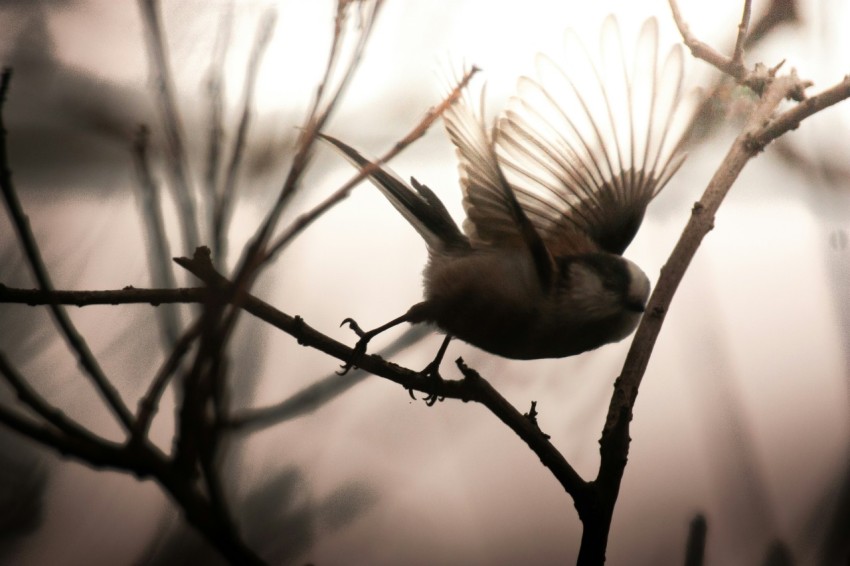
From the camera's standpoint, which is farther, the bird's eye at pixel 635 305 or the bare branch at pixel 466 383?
the bird's eye at pixel 635 305

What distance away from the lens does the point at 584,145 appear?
4.99 feet

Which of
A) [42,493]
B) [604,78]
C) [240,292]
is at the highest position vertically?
[604,78]

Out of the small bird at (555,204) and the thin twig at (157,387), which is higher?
the small bird at (555,204)

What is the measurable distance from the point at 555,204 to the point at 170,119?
3.08ft

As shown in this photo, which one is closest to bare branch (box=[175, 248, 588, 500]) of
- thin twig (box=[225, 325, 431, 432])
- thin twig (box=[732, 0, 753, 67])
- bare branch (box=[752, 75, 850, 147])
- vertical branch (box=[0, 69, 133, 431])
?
thin twig (box=[225, 325, 431, 432])

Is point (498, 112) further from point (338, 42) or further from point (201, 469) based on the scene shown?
point (201, 469)

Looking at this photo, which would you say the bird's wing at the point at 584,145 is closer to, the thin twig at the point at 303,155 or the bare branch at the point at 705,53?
the bare branch at the point at 705,53

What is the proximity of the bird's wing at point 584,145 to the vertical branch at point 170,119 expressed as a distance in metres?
0.65

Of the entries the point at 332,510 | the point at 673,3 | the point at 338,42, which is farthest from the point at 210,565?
the point at 673,3

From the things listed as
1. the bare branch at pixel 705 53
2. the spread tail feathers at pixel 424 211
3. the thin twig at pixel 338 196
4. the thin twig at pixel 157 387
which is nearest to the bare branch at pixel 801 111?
the bare branch at pixel 705 53

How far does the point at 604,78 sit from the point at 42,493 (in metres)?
1.40

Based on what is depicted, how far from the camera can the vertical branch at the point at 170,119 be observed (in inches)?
27.4

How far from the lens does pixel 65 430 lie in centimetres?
52

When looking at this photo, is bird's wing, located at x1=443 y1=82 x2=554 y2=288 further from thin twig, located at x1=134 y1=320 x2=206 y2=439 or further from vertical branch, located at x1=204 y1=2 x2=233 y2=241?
thin twig, located at x1=134 y1=320 x2=206 y2=439
